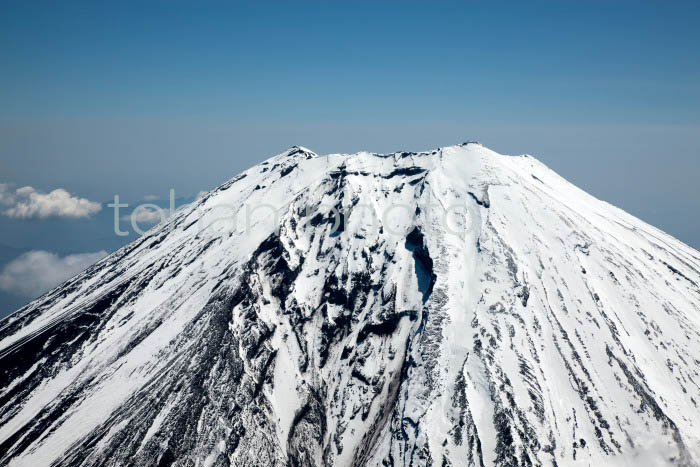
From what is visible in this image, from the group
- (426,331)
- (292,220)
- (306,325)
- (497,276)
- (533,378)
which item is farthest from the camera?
(292,220)

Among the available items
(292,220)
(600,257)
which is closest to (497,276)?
(600,257)

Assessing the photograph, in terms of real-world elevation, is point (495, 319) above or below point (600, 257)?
below

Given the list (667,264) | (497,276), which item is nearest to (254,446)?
(497,276)

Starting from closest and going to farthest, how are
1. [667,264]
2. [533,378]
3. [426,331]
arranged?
[533,378], [426,331], [667,264]

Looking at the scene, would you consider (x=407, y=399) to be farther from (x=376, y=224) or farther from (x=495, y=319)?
(x=376, y=224)

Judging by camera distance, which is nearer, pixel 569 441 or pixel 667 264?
pixel 569 441

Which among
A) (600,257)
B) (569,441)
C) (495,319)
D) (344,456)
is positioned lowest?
(344,456)
